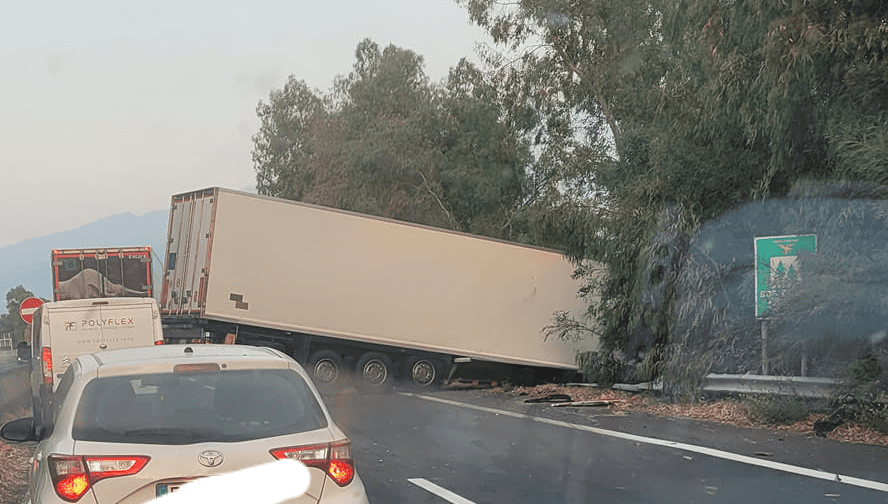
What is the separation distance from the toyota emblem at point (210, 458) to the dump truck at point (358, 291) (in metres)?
19.0

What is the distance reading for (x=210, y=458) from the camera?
516cm

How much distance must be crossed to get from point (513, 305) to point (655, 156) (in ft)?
22.1

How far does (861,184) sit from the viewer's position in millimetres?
14891

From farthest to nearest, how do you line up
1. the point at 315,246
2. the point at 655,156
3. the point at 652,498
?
the point at 315,246, the point at 655,156, the point at 652,498

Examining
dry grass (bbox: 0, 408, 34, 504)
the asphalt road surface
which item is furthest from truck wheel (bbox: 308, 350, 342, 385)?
dry grass (bbox: 0, 408, 34, 504)

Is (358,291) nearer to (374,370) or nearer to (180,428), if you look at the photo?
(374,370)

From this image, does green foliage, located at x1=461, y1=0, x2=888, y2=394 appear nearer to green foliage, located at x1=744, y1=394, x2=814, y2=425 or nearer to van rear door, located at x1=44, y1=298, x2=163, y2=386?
green foliage, located at x1=744, y1=394, x2=814, y2=425

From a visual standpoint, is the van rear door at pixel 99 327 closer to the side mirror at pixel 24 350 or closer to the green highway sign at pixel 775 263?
the side mirror at pixel 24 350

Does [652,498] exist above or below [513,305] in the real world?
below

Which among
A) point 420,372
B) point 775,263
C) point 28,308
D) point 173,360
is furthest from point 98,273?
point 173,360

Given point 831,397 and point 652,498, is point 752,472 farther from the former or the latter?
point 831,397

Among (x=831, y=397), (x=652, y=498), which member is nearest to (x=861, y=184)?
(x=831, y=397)

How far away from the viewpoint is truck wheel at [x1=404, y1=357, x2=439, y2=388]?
25.5m

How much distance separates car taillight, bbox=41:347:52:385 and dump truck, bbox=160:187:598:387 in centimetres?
653
